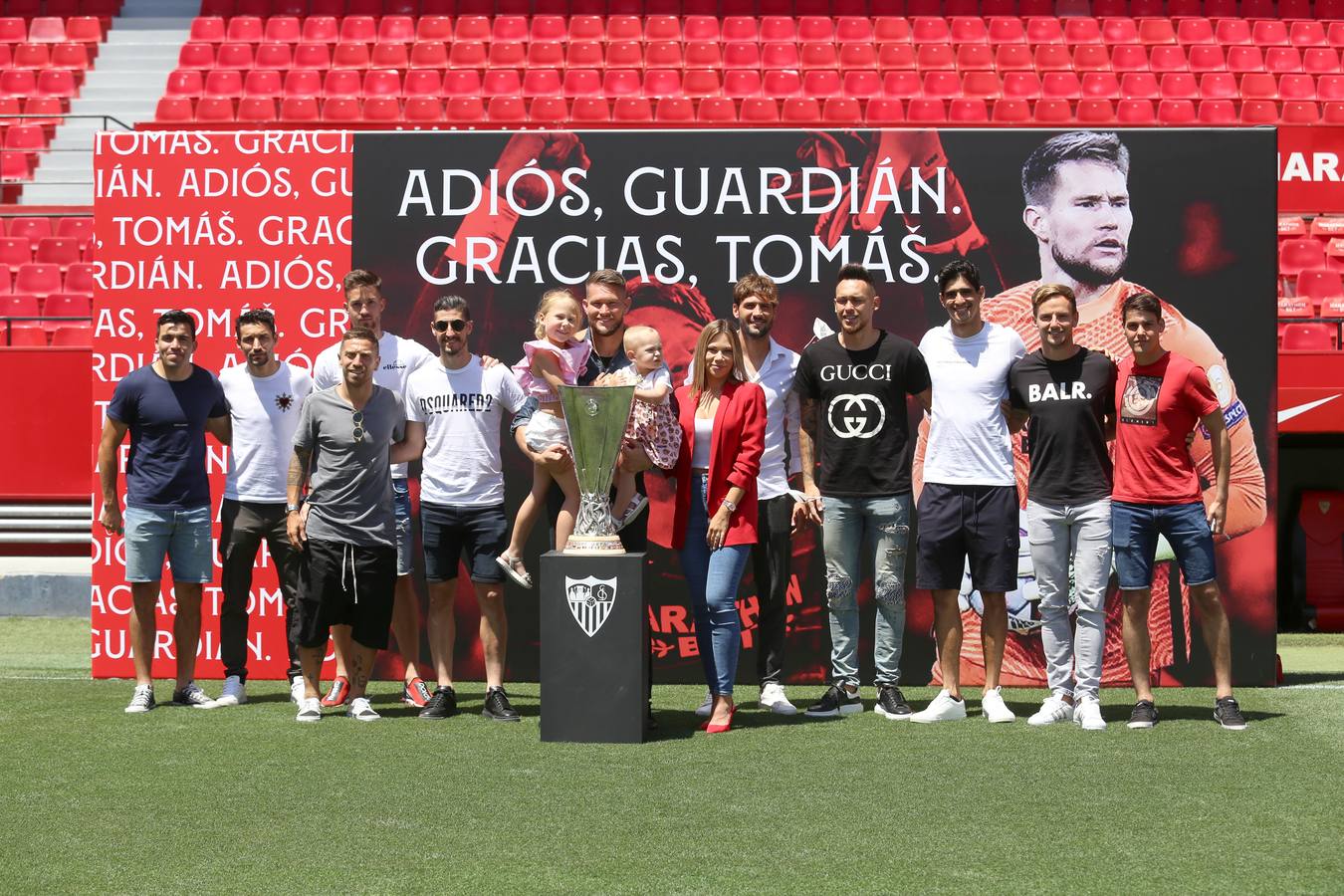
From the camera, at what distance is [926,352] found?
21.3ft

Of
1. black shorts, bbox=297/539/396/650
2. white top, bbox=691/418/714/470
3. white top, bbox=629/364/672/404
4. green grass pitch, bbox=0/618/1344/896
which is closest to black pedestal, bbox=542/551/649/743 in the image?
green grass pitch, bbox=0/618/1344/896

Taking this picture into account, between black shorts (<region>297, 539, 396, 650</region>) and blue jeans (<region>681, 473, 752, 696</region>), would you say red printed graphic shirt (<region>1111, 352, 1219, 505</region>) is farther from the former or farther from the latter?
black shorts (<region>297, 539, 396, 650</region>)

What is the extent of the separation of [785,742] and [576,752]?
2.58 feet

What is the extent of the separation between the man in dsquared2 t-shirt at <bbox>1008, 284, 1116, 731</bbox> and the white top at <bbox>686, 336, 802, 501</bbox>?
3.03 feet

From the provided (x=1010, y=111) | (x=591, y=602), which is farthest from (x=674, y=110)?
(x=591, y=602)

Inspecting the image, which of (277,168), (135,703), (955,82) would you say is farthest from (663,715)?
(955,82)

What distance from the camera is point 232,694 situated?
270 inches

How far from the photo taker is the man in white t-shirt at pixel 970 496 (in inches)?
248

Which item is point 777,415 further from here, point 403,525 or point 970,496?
point 403,525

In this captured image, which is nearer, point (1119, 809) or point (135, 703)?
point (1119, 809)

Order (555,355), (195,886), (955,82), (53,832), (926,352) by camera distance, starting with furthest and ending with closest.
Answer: (955,82) < (926,352) < (555,355) < (53,832) < (195,886)

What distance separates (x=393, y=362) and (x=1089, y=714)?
11.0 feet

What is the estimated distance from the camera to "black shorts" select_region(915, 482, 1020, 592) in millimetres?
6277

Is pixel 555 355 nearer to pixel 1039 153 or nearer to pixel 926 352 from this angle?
pixel 926 352
